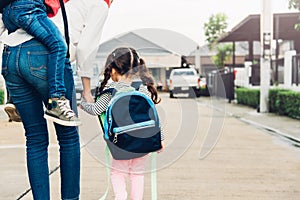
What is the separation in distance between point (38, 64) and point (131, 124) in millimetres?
857

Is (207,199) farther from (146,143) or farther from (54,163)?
(54,163)

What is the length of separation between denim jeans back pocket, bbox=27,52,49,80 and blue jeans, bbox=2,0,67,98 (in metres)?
0.03

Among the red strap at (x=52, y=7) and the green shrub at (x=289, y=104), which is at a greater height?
the red strap at (x=52, y=7)

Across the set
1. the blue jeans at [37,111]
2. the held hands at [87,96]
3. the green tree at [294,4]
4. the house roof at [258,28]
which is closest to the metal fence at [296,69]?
the green tree at [294,4]

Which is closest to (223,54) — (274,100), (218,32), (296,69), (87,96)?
(218,32)

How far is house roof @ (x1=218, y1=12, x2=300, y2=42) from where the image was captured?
68.4 feet

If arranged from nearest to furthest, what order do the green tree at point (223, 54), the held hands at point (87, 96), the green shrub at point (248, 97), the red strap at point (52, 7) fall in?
1. the red strap at point (52, 7)
2. the held hands at point (87, 96)
3. the green shrub at point (248, 97)
4. the green tree at point (223, 54)

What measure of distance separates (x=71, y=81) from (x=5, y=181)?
8.21 feet

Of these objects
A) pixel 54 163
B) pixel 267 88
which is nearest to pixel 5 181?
pixel 54 163

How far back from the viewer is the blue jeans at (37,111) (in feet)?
8.55

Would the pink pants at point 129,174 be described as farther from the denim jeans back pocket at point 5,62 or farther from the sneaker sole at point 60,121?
the denim jeans back pocket at point 5,62

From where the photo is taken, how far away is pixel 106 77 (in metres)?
3.41

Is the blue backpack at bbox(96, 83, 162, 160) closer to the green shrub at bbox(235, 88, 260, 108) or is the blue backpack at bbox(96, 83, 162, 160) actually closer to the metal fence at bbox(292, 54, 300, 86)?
the metal fence at bbox(292, 54, 300, 86)

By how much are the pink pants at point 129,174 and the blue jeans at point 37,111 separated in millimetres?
627
